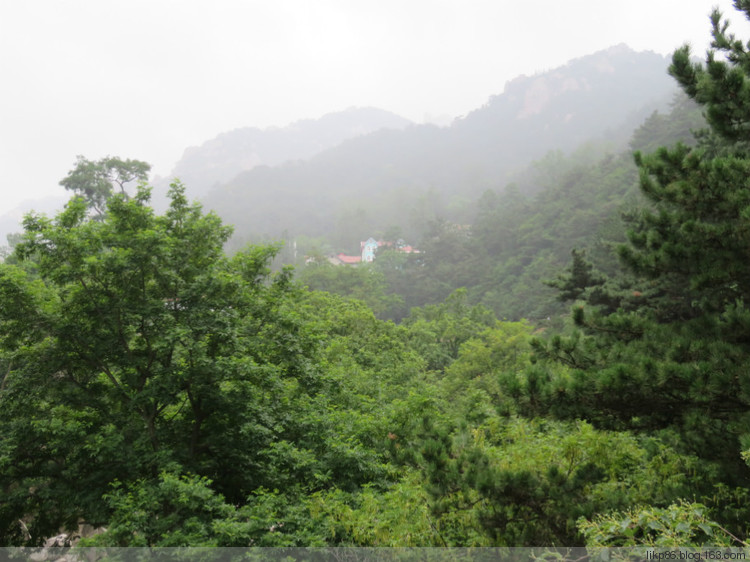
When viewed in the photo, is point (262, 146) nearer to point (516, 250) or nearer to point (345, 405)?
point (516, 250)

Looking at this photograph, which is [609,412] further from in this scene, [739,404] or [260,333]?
[260,333]

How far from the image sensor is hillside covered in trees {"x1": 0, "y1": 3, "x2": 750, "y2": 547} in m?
3.47

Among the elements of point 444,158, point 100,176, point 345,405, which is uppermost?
point 444,158

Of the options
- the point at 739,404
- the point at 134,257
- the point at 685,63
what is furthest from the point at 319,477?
the point at 685,63

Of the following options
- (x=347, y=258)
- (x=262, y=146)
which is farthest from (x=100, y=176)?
(x=262, y=146)

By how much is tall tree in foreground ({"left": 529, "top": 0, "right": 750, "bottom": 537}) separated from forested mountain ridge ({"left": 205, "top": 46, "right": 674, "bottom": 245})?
52.7 metres

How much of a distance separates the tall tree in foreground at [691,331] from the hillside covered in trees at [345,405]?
0.07 feet

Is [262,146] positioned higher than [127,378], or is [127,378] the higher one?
[262,146]

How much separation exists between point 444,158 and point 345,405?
84.4 m

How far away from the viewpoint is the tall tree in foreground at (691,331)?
3441mm

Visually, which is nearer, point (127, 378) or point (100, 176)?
point (127, 378)

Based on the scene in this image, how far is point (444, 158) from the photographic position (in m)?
87.3

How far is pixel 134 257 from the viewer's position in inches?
235

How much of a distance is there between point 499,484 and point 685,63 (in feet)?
14.7
